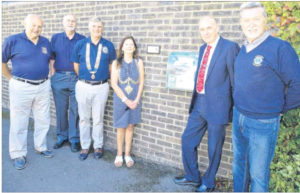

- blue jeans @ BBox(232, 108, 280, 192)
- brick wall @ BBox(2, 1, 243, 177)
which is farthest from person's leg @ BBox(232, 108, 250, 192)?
brick wall @ BBox(2, 1, 243, 177)

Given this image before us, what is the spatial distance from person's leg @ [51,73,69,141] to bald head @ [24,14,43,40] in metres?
0.88

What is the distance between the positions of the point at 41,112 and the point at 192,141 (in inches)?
94.6

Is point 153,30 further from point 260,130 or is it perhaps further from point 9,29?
point 9,29

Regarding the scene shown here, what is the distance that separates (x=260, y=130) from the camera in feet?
7.71

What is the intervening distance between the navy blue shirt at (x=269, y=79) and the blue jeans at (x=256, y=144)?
8 cm

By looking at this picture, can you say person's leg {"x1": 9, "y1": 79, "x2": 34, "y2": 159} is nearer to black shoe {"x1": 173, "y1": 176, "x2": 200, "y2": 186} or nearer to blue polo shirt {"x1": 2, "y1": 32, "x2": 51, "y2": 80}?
blue polo shirt {"x1": 2, "y1": 32, "x2": 51, "y2": 80}

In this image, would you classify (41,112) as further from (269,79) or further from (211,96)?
(269,79)

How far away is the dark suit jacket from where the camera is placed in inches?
112

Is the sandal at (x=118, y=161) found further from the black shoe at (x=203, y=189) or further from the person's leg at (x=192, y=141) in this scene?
the black shoe at (x=203, y=189)

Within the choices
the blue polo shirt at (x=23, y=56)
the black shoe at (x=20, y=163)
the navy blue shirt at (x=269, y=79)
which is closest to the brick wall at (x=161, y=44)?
the navy blue shirt at (x=269, y=79)

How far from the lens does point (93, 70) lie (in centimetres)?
389

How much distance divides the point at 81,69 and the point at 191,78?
5.53 ft

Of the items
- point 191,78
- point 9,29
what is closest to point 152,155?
point 191,78

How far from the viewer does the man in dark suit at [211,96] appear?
2.87m
